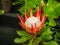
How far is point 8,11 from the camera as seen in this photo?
5.98ft

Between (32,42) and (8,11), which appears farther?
(8,11)

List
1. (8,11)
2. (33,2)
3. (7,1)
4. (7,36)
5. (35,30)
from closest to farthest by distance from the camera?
(35,30) < (33,2) < (7,36) < (7,1) < (8,11)

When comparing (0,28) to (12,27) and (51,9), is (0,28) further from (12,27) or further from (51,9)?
(51,9)

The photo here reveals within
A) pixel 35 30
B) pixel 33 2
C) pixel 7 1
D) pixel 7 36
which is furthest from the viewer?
pixel 7 1

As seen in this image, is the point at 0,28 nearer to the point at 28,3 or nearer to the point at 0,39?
the point at 0,39

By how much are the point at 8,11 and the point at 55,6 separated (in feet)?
4.04

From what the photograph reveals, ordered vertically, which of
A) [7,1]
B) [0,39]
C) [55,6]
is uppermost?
[55,6]

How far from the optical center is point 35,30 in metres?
0.58

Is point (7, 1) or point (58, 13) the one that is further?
point (7, 1)

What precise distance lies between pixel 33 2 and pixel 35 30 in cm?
16

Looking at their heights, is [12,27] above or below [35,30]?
below

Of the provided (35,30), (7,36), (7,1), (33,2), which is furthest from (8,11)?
(35,30)

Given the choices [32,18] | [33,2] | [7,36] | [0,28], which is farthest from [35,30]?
[0,28]

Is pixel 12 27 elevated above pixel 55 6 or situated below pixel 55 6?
below
